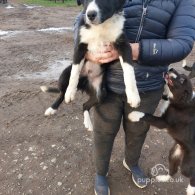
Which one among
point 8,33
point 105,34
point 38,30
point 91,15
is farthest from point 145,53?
point 38,30

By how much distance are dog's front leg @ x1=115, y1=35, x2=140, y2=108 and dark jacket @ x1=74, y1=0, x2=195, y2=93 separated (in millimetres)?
112

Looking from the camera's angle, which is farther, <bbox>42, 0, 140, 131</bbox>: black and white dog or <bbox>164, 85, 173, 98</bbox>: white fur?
<bbox>164, 85, 173, 98</bbox>: white fur

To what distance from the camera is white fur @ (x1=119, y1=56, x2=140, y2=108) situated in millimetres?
3039

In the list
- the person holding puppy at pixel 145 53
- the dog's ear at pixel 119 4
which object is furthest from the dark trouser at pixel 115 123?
the dog's ear at pixel 119 4

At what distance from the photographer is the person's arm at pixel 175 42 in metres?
2.98

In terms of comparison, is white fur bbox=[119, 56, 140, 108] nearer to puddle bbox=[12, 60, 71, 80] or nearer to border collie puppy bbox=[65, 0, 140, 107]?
border collie puppy bbox=[65, 0, 140, 107]

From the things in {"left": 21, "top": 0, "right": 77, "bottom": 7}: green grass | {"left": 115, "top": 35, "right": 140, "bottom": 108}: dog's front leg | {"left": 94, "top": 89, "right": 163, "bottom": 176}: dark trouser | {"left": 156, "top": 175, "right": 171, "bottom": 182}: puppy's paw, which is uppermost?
{"left": 115, "top": 35, "right": 140, "bottom": 108}: dog's front leg

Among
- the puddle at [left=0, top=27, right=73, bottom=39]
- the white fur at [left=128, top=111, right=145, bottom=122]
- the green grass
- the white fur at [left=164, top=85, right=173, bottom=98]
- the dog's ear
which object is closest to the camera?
the dog's ear

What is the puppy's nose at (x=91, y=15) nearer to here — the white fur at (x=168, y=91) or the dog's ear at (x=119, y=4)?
the dog's ear at (x=119, y=4)

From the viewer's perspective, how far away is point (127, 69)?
3.04 m

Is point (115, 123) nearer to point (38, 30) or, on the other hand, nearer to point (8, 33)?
point (8, 33)

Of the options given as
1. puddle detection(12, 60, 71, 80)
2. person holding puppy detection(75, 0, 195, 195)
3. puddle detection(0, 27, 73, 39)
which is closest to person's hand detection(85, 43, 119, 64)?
person holding puppy detection(75, 0, 195, 195)

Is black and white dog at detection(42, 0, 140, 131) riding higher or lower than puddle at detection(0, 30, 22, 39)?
higher

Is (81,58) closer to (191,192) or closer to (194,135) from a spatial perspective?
(194,135)
